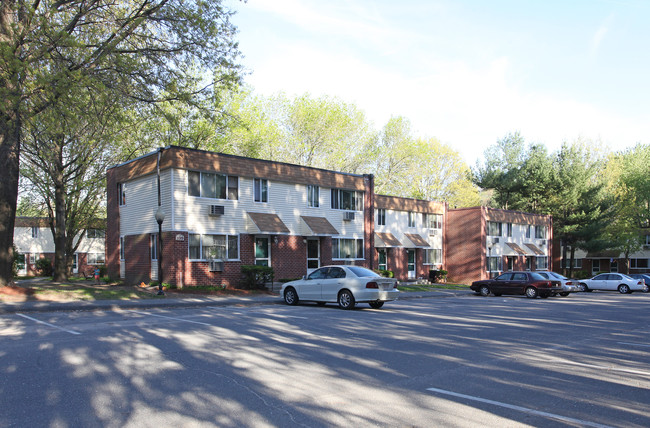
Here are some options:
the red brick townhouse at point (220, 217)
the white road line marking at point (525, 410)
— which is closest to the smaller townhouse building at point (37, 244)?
the red brick townhouse at point (220, 217)

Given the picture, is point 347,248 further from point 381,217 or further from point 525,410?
point 525,410

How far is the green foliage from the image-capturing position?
24.1 metres

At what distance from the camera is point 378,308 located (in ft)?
57.0

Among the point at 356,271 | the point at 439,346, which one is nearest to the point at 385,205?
the point at 356,271

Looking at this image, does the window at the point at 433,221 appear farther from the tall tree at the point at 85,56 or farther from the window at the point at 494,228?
the tall tree at the point at 85,56

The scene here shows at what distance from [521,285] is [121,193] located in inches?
880

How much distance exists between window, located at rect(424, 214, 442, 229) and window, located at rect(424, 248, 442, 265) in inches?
78.8

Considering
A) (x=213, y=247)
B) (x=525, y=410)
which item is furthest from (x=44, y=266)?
(x=525, y=410)

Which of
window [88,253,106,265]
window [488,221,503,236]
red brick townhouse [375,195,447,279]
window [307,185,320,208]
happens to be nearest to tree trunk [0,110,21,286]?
window [307,185,320,208]

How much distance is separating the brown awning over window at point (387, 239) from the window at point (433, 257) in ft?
14.7

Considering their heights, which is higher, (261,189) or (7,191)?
(261,189)

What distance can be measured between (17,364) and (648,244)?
6333 centimetres

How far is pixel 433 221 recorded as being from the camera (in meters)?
42.1

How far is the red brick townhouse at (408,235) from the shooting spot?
36906mm
